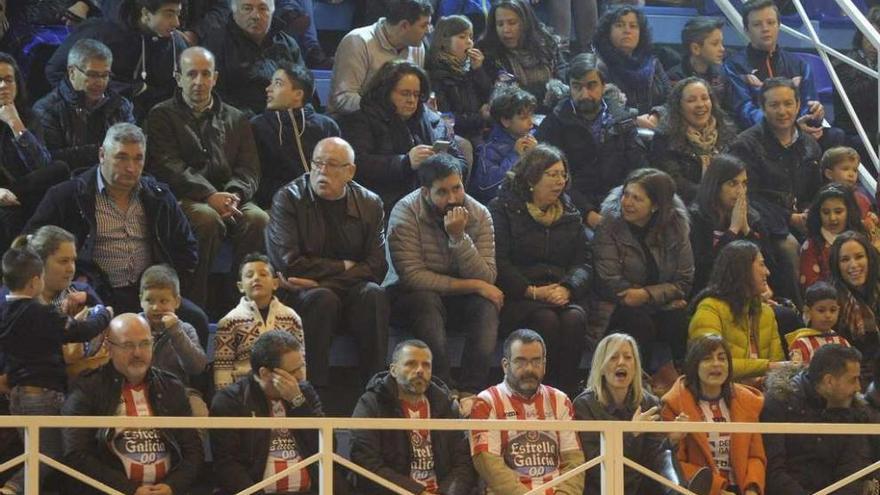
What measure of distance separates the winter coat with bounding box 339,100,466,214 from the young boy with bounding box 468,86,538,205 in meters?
0.22

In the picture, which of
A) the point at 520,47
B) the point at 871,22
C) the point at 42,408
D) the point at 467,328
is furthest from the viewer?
the point at 871,22

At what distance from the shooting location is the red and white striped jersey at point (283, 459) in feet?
26.8

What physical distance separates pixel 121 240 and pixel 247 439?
136 cm

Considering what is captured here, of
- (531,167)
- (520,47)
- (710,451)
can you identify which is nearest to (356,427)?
(710,451)

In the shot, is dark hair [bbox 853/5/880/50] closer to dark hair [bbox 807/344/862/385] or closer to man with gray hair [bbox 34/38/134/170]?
dark hair [bbox 807/344/862/385]

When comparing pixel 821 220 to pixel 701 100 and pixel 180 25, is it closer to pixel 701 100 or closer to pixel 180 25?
pixel 701 100

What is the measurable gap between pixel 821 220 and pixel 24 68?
424cm

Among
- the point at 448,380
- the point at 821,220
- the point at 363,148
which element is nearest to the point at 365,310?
the point at 448,380

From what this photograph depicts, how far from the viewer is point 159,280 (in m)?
8.53

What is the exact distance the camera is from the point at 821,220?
1031 cm

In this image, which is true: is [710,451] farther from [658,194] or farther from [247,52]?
[247,52]

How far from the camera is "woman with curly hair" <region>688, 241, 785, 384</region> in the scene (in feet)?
31.2

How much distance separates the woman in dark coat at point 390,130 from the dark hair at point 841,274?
6.31 ft

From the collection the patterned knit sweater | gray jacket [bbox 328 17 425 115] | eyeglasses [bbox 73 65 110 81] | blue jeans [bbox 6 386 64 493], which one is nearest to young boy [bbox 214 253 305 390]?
the patterned knit sweater
